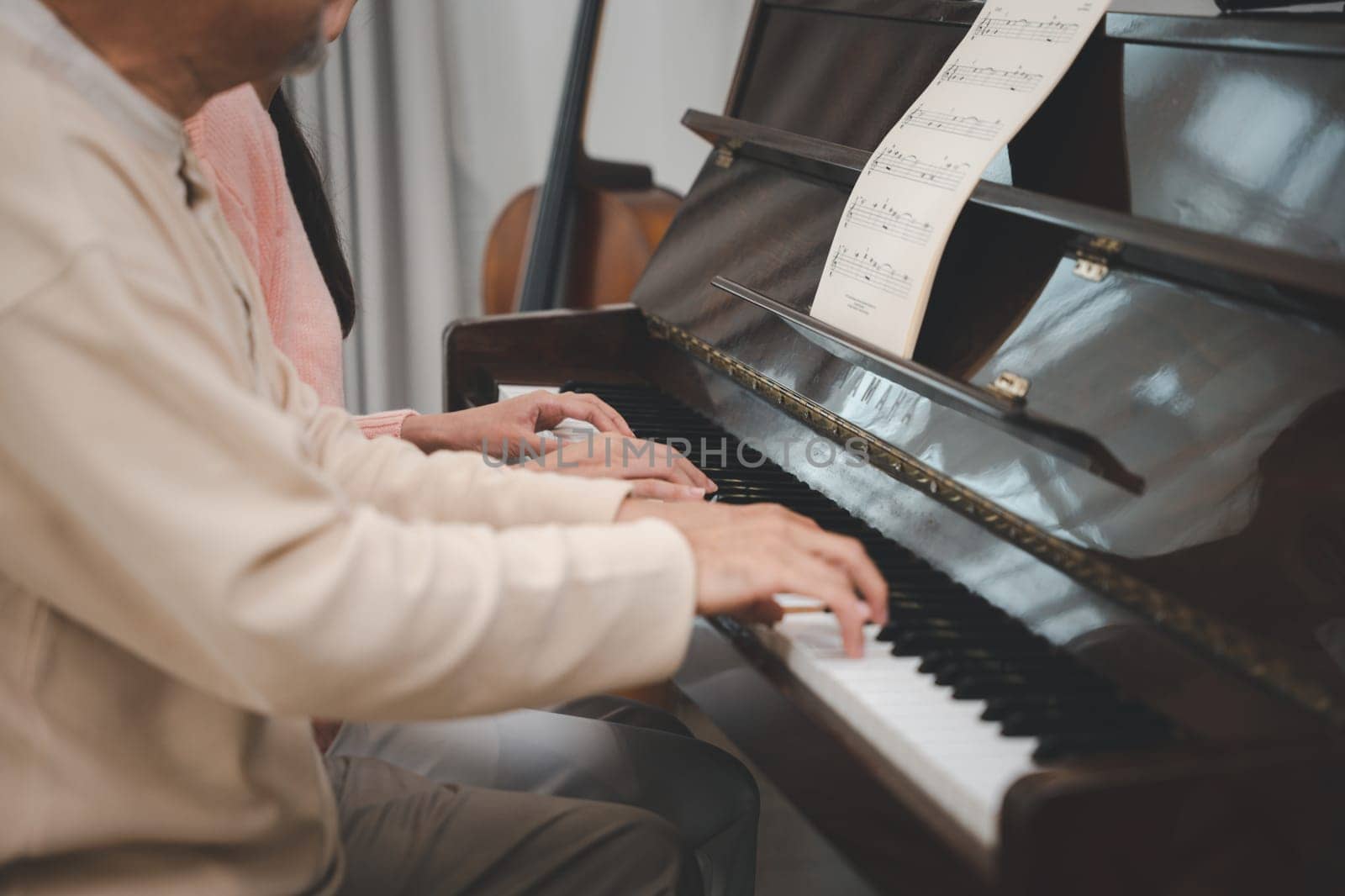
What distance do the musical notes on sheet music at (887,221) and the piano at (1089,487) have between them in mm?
75

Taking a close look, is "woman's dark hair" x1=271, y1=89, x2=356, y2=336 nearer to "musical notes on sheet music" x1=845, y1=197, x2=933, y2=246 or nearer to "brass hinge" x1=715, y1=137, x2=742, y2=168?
"brass hinge" x1=715, y1=137, x2=742, y2=168

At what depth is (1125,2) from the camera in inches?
136

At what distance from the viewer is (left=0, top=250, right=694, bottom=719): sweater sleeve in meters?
0.70

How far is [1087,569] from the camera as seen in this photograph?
1.03 metres

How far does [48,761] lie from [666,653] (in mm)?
437

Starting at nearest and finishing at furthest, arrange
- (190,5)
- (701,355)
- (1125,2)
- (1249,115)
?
(190,5) < (1249,115) < (701,355) < (1125,2)

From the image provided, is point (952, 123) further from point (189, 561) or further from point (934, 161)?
point (189, 561)

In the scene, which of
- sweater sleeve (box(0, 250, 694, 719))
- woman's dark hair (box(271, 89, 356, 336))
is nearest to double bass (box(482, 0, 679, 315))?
woman's dark hair (box(271, 89, 356, 336))

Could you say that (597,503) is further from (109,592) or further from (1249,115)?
(1249,115)

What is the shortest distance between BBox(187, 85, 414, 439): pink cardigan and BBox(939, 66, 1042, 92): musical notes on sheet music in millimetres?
875

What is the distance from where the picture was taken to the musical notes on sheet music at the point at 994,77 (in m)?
1.29

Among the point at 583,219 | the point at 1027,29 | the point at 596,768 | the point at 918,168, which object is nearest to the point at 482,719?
the point at 596,768

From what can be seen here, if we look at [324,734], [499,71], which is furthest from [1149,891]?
[499,71]

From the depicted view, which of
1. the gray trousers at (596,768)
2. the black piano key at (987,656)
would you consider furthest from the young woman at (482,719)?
the black piano key at (987,656)
